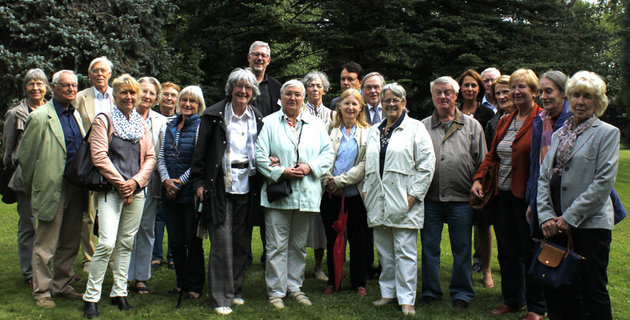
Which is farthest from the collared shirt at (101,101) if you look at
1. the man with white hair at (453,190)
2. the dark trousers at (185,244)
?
the man with white hair at (453,190)

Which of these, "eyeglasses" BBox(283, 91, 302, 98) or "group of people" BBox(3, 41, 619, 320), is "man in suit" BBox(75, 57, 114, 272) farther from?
"eyeglasses" BBox(283, 91, 302, 98)

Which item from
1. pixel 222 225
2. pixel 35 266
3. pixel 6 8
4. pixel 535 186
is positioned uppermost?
pixel 6 8

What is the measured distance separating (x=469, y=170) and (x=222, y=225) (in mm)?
2581

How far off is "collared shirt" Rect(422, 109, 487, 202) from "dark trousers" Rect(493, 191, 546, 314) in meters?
0.40

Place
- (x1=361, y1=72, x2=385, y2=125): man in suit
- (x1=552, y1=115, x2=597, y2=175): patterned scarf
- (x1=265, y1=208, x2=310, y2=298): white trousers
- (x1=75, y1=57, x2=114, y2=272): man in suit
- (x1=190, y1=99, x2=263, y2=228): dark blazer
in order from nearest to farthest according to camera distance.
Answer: (x1=552, y1=115, x2=597, y2=175): patterned scarf
(x1=190, y1=99, x2=263, y2=228): dark blazer
(x1=265, y1=208, x2=310, y2=298): white trousers
(x1=75, y1=57, x2=114, y2=272): man in suit
(x1=361, y1=72, x2=385, y2=125): man in suit

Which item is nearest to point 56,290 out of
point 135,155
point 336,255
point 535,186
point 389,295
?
point 135,155

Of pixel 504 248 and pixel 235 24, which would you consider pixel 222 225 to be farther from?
pixel 235 24

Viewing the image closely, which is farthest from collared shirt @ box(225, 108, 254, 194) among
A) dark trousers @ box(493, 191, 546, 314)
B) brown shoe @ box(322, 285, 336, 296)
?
dark trousers @ box(493, 191, 546, 314)

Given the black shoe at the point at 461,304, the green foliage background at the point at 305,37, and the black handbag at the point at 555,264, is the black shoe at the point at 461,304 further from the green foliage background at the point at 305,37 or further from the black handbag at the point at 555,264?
the green foliage background at the point at 305,37

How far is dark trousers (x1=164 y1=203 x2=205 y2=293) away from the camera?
5.55 metres

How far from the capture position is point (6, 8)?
12.9 m

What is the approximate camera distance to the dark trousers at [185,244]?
5.55 metres

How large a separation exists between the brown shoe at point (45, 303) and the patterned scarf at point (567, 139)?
4749mm

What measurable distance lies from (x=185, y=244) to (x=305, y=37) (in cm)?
1110
